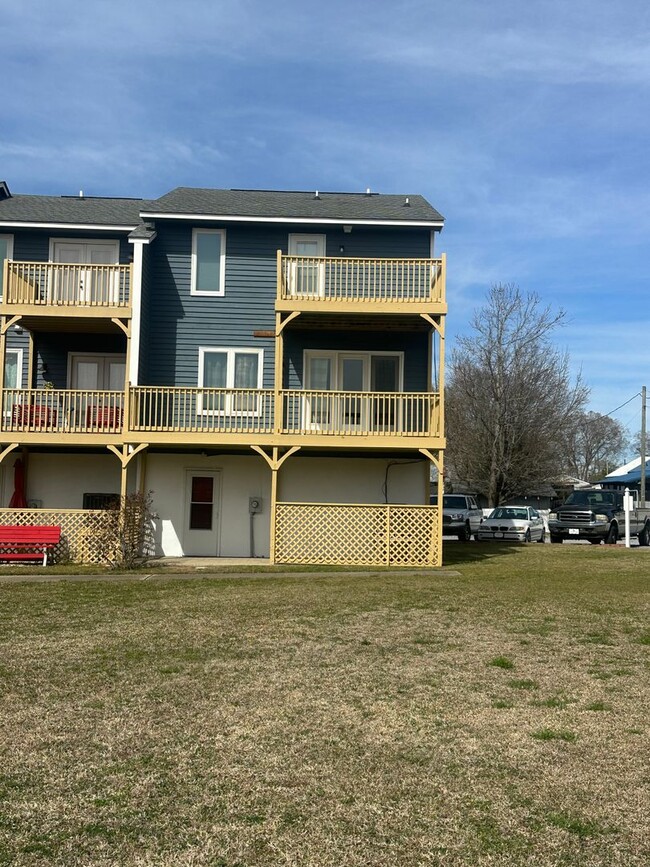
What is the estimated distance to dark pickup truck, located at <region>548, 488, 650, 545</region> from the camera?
98.8 ft

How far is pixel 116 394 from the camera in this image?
2123 centimetres

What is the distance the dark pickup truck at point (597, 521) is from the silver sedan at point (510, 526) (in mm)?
750

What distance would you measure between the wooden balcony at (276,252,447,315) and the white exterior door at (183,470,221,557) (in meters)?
5.04

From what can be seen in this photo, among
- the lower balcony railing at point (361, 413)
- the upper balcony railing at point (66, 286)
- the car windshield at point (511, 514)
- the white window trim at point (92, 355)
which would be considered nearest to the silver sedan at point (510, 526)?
the car windshield at point (511, 514)

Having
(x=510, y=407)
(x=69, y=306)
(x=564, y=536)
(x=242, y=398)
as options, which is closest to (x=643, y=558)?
(x=564, y=536)

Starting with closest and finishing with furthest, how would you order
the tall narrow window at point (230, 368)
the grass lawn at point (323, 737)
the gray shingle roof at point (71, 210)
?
the grass lawn at point (323, 737)
the tall narrow window at point (230, 368)
the gray shingle roof at point (71, 210)

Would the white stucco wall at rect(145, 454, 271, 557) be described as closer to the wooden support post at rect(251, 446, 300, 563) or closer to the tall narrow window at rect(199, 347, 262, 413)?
the tall narrow window at rect(199, 347, 262, 413)

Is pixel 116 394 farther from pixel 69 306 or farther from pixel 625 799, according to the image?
pixel 625 799

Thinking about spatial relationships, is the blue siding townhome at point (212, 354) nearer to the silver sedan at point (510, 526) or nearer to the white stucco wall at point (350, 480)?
the white stucco wall at point (350, 480)

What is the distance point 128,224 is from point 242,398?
18.4 ft

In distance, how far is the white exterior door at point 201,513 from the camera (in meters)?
22.1

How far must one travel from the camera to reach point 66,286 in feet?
70.6

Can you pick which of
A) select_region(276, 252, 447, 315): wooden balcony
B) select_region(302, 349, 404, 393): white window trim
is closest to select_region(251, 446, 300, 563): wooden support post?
select_region(302, 349, 404, 393): white window trim

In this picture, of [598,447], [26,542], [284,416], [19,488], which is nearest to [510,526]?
[284,416]
